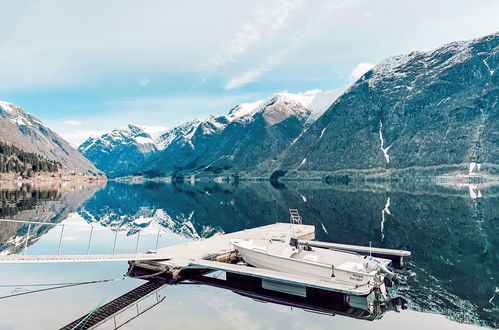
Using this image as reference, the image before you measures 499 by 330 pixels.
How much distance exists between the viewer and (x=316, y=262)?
1137 inches

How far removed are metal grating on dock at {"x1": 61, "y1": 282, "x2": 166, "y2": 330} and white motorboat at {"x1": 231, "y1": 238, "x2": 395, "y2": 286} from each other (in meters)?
9.09

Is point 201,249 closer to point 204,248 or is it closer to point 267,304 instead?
point 204,248

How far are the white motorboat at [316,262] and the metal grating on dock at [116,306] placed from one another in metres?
9.09

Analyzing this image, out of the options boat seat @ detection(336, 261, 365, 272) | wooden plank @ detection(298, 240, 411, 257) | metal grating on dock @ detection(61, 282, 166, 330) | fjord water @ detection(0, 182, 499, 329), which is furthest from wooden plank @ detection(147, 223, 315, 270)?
boat seat @ detection(336, 261, 365, 272)

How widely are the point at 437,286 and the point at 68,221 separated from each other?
63.7 meters

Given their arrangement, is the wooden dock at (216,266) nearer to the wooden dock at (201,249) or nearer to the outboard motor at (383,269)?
the wooden dock at (201,249)

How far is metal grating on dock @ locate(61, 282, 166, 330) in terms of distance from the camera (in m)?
20.8

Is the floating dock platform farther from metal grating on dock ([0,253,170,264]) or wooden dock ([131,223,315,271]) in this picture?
metal grating on dock ([0,253,170,264])

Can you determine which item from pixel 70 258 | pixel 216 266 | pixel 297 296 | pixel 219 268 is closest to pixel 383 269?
pixel 297 296

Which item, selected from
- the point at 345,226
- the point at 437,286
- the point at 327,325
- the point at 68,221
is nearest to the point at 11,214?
the point at 68,221

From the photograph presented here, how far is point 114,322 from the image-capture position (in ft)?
70.5

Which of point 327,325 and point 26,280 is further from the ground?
point 327,325

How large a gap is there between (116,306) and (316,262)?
15.7 m

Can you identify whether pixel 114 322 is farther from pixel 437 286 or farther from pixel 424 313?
pixel 437 286
